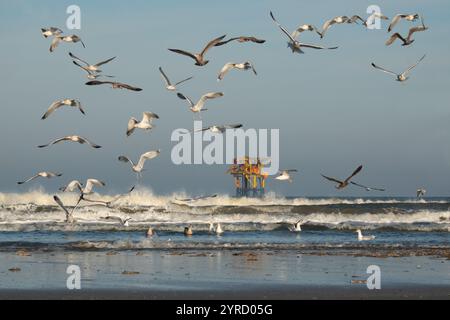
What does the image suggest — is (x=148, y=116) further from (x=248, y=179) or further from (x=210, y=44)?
(x=248, y=179)

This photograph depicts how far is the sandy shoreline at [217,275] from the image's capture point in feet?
52.9

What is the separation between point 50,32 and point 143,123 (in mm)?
3760

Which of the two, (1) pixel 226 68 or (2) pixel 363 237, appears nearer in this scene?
(1) pixel 226 68

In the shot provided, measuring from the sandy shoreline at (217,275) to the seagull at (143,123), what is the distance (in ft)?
10.1

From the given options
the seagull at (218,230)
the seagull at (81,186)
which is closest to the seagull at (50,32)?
the seagull at (81,186)

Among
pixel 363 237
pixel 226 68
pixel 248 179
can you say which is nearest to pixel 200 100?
pixel 226 68

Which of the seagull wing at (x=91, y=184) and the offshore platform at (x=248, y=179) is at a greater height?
the offshore platform at (x=248, y=179)

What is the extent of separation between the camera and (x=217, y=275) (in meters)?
18.7

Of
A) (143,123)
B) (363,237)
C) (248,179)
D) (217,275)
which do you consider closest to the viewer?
(217,275)

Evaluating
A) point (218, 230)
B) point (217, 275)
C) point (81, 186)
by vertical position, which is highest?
point (218, 230)

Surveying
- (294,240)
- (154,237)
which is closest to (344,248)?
(294,240)

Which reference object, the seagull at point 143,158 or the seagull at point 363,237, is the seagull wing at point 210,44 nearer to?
the seagull at point 143,158

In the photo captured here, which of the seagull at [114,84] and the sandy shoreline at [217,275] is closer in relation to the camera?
the sandy shoreline at [217,275]

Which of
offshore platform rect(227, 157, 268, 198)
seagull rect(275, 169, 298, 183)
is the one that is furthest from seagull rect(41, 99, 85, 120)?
offshore platform rect(227, 157, 268, 198)
